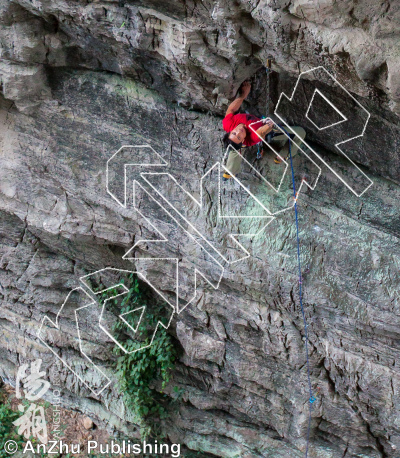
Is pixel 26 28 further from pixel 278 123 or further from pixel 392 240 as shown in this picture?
pixel 392 240

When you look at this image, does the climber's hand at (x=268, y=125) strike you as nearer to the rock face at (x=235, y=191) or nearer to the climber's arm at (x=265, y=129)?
the climber's arm at (x=265, y=129)

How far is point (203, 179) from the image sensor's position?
578 centimetres

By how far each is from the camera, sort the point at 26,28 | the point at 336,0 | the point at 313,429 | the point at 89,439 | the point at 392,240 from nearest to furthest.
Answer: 1. the point at 336,0
2. the point at 392,240
3. the point at 26,28
4. the point at 313,429
5. the point at 89,439

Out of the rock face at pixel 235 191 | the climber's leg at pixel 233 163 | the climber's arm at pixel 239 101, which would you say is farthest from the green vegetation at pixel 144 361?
the climber's arm at pixel 239 101

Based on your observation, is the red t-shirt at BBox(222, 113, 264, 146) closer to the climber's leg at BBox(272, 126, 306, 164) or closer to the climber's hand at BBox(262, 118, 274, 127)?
the climber's hand at BBox(262, 118, 274, 127)

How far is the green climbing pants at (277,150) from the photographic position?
5.29 m

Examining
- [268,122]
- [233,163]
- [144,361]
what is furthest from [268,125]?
[144,361]

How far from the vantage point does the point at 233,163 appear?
18.1ft

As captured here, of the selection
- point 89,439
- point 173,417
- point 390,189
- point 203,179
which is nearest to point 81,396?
point 89,439

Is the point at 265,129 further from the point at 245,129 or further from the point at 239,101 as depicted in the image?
the point at 239,101

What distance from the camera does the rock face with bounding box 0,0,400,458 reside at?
4.62m

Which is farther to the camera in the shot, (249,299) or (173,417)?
(173,417)

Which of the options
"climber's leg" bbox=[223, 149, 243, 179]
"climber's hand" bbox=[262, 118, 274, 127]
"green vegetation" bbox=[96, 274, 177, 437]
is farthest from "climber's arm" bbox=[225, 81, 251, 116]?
"green vegetation" bbox=[96, 274, 177, 437]

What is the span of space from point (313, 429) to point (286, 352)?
1042mm
